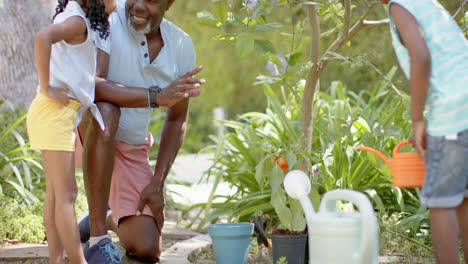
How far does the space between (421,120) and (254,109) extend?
28.6 ft

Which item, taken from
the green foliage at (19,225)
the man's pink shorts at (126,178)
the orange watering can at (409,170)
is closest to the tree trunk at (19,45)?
the green foliage at (19,225)

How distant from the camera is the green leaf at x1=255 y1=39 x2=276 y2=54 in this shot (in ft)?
7.26

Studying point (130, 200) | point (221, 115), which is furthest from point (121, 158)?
point (221, 115)

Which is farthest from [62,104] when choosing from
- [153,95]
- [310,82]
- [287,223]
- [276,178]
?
[310,82]

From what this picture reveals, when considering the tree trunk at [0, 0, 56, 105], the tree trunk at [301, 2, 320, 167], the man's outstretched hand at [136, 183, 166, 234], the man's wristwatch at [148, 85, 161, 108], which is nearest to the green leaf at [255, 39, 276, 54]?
the tree trunk at [301, 2, 320, 167]

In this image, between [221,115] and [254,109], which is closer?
[221,115]

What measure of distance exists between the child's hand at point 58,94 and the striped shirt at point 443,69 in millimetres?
1174

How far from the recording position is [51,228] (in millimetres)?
2025

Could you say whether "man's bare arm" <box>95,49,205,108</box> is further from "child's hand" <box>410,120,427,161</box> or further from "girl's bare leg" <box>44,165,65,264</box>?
"child's hand" <box>410,120,427,161</box>

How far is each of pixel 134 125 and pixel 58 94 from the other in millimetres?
727

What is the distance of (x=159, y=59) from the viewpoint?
2.69 m

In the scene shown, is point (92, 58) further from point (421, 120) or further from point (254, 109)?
point (254, 109)

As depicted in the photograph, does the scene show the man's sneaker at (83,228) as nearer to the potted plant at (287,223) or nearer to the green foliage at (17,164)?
the green foliage at (17,164)

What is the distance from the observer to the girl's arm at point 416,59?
164 cm
